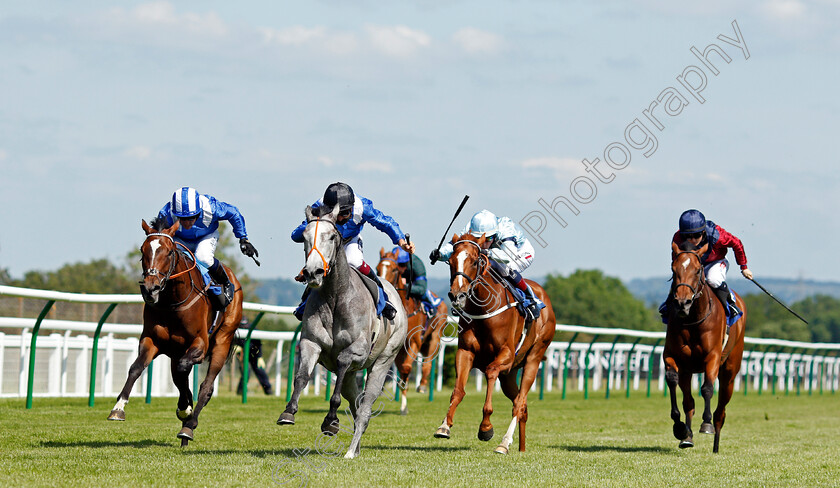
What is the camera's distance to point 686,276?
9.67 meters

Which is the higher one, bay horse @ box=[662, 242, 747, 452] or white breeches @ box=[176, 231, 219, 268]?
white breeches @ box=[176, 231, 219, 268]

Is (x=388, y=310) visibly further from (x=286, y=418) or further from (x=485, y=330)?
(x=286, y=418)

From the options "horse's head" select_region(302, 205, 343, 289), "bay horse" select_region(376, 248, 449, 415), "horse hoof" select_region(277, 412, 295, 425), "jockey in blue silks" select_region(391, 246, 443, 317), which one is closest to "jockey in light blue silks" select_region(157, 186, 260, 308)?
"horse's head" select_region(302, 205, 343, 289)

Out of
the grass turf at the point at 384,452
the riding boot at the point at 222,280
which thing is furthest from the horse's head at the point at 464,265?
the riding boot at the point at 222,280

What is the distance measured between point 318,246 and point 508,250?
288 centimetres

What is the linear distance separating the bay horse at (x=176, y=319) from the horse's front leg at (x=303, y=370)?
49.5 inches

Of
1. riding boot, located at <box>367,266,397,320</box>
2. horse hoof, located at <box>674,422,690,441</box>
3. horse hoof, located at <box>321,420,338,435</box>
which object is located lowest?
horse hoof, located at <box>674,422,690,441</box>

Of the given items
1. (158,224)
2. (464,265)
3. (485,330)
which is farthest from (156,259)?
(485,330)

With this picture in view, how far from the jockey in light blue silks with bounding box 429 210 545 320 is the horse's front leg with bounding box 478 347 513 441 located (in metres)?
0.58

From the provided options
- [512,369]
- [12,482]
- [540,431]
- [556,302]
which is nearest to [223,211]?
[512,369]

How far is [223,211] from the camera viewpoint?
946 cm

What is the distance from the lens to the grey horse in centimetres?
755

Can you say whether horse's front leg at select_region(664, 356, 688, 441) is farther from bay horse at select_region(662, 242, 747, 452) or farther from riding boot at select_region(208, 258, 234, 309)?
riding boot at select_region(208, 258, 234, 309)

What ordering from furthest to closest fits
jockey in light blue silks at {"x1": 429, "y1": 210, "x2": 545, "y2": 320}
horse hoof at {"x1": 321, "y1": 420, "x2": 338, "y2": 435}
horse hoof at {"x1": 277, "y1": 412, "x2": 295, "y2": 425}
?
jockey in light blue silks at {"x1": 429, "y1": 210, "x2": 545, "y2": 320}
horse hoof at {"x1": 321, "y1": 420, "x2": 338, "y2": 435}
horse hoof at {"x1": 277, "y1": 412, "x2": 295, "y2": 425}
